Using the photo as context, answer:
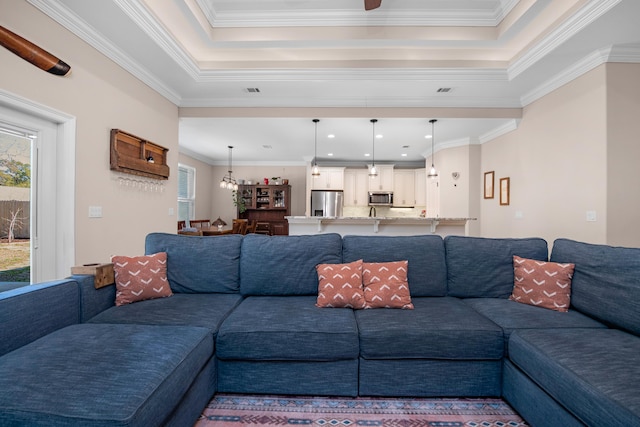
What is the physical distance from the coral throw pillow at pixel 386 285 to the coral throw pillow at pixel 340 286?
0.06m

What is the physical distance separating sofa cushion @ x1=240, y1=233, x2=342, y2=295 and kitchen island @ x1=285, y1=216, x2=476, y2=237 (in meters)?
2.25

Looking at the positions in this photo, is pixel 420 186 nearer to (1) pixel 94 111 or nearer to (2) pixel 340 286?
(2) pixel 340 286

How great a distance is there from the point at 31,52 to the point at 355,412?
318 centimetres

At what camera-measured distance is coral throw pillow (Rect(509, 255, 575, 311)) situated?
1974mm

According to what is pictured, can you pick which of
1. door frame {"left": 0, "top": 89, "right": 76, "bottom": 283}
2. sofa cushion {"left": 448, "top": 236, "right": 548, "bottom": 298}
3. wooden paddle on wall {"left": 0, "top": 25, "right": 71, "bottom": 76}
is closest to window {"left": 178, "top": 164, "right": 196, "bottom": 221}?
door frame {"left": 0, "top": 89, "right": 76, "bottom": 283}

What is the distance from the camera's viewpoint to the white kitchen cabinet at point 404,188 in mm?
7871

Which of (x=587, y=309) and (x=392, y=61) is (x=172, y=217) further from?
(x=587, y=309)

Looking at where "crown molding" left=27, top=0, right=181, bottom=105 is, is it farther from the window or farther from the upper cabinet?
the upper cabinet

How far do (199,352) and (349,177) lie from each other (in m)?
6.94

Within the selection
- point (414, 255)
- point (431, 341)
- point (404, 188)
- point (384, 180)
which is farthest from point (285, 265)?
point (404, 188)

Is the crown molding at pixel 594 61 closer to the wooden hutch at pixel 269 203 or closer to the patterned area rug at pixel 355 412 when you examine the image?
the patterned area rug at pixel 355 412

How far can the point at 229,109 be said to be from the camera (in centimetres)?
436

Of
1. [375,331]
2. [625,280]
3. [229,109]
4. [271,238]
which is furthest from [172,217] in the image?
[625,280]

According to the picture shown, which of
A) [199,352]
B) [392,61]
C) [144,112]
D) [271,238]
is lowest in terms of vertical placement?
[199,352]
